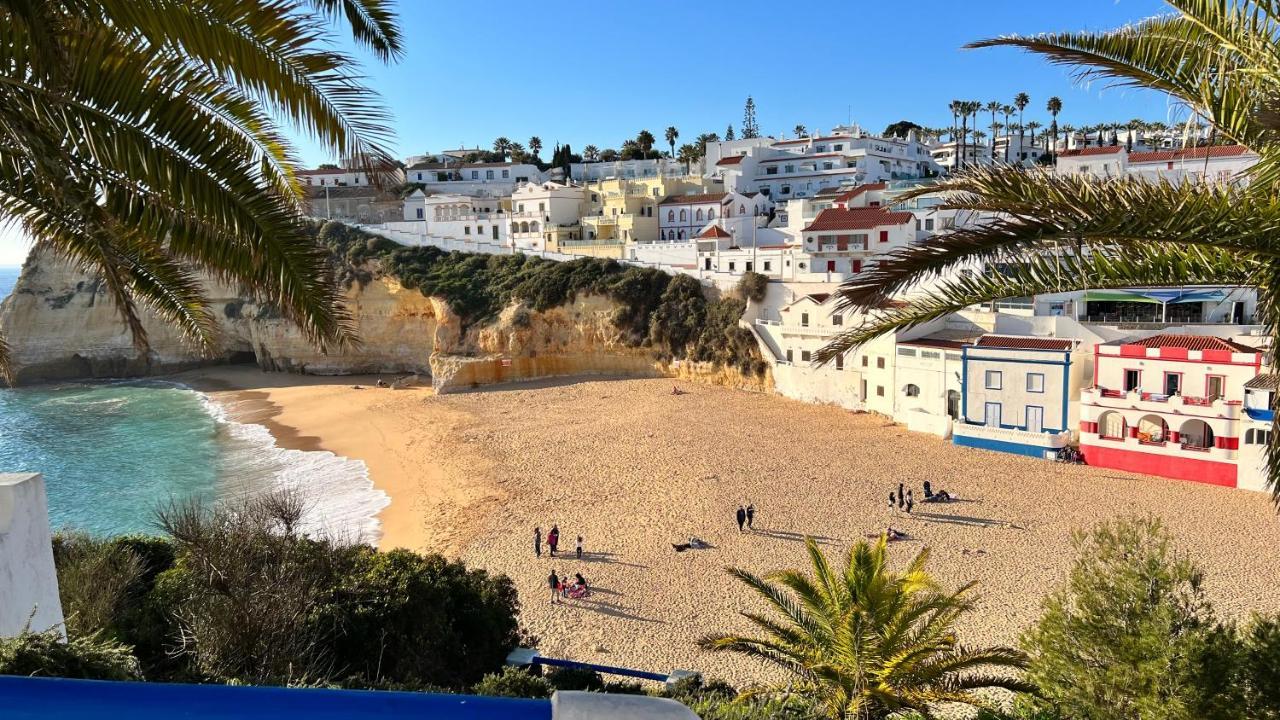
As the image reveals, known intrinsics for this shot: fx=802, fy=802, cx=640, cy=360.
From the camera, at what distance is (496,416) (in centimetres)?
3759

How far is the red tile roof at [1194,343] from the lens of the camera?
23627 mm

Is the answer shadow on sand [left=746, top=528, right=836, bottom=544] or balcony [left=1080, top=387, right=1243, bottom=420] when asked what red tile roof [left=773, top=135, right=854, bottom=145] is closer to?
balcony [left=1080, top=387, right=1243, bottom=420]

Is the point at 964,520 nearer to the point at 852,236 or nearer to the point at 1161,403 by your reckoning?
the point at 1161,403

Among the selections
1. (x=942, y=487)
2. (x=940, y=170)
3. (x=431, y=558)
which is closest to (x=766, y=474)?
(x=942, y=487)

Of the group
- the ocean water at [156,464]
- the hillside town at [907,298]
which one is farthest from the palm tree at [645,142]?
the ocean water at [156,464]

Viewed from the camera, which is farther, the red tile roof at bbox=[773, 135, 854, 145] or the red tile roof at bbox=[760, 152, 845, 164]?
the red tile roof at bbox=[773, 135, 854, 145]

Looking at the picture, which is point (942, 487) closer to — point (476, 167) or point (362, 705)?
point (362, 705)

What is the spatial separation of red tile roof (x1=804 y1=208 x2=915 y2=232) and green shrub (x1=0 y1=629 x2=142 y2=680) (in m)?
42.8

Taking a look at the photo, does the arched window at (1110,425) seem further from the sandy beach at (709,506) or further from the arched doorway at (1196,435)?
the arched doorway at (1196,435)

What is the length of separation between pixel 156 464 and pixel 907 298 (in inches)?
1172

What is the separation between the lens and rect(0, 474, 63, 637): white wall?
6957 mm

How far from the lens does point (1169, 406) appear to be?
78.5ft

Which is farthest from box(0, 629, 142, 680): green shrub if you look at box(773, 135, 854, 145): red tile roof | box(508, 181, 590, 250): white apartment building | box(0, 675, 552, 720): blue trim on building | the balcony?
box(773, 135, 854, 145): red tile roof

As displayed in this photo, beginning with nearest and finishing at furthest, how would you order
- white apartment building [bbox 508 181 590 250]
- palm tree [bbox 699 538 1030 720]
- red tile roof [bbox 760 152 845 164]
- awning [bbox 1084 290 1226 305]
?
palm tree [bbox 699 538 1030 720]
awning [bbox 1084 290 1226 305]
white apartment building [bbox 508 181 590 250]
red tile roof [bbox 760 152 845 164]
